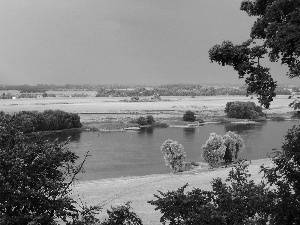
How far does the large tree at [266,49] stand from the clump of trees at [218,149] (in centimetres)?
2890

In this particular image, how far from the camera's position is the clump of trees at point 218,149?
35562 mm

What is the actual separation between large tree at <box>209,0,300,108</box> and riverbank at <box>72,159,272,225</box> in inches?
520

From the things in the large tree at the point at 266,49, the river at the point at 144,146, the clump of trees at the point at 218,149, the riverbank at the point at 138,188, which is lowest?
the river at the point at 144,146

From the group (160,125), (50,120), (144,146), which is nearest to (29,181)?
(144,146)

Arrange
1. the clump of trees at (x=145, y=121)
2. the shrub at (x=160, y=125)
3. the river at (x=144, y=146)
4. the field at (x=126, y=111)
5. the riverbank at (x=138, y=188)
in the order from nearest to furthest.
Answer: the riverbank at (x=138, y=188), the river at (x=144, y=146), the shrub at (x=160, y=125), the clump of trees at (x=145, y=121), the field at (x=126, y=111)

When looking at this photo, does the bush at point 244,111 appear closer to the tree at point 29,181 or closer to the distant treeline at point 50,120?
the distant treeline at point 50,120

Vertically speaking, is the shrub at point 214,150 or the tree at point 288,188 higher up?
the tree at point 288,188

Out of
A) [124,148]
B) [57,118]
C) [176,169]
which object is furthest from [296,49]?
[57,118]

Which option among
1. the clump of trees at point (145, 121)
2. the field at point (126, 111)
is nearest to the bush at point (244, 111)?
the field at point (126, 111)

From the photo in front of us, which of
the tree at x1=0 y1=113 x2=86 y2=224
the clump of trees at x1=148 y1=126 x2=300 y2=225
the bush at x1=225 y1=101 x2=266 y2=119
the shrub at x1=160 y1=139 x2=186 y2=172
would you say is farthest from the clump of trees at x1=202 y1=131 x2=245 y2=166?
the bush at x1=225 y1=101 x2=266 y2=119

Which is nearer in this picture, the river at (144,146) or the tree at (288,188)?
the tree at (288,188)

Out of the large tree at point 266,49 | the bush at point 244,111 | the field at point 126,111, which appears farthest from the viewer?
the bush at point 244,111

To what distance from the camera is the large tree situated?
6.46 metres

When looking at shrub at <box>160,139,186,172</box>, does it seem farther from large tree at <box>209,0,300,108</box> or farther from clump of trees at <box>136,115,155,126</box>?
clump of trees at <box>136,115,155,126</box>
